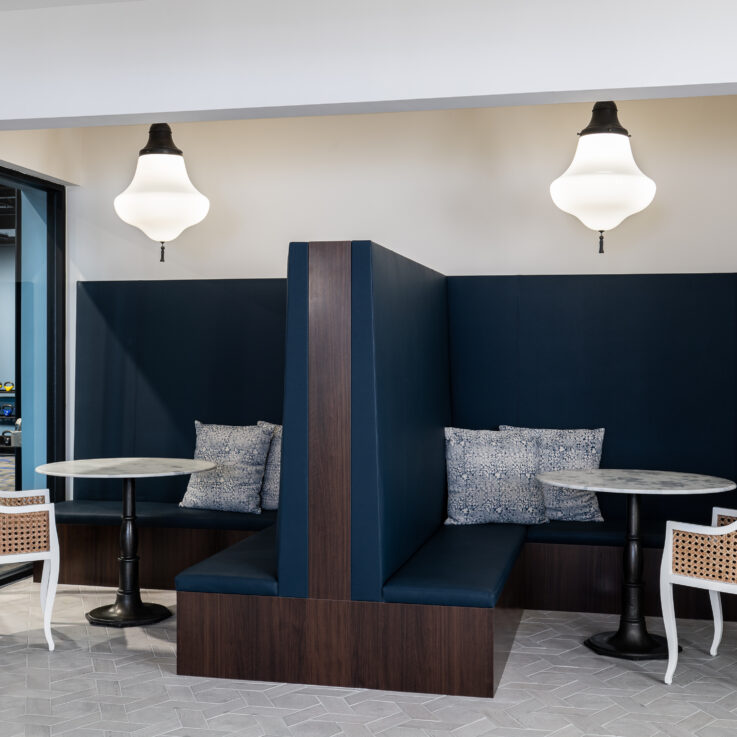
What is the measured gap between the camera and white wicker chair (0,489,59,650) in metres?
4.21

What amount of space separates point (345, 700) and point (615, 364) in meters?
2.72

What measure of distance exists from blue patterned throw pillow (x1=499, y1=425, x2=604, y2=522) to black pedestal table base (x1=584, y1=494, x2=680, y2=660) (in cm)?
85

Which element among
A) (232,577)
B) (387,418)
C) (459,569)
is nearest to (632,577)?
(459,569)

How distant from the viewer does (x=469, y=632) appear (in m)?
3.64

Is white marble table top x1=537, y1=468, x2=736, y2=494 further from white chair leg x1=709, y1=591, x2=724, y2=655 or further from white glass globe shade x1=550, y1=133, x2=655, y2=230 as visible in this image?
white glass globe shade x1=550, y1=133, x2=655, y2=230

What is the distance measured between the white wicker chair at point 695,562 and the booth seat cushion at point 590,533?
0.99 meters

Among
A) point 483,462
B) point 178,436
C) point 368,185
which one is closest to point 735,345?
point 483,462

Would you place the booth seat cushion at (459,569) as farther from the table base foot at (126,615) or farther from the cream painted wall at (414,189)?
the cream painted wall at (414,189)

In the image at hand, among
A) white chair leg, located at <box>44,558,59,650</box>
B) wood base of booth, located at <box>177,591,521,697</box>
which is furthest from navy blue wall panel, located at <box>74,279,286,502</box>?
wood base of booth, located at <box>177,591,521,697</box>

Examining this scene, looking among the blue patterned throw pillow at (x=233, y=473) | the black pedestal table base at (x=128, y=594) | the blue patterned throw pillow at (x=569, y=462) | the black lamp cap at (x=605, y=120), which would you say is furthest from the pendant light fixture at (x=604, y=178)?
the black pedestal table base at (x=128, y=594)

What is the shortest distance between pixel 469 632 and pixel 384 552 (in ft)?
1.50

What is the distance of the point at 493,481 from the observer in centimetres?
514

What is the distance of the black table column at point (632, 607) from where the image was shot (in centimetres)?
423

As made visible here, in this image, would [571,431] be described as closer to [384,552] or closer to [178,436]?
[384,552]
